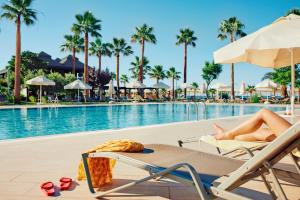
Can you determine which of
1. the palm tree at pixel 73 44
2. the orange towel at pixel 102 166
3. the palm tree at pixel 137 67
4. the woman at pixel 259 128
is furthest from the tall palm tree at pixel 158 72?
the orange towel at pixel 102 166

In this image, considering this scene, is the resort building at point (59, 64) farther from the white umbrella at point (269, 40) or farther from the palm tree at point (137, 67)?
the white umbrella at point (269, 40)

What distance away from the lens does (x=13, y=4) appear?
25.1 meters

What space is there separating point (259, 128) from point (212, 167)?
3.90 feet

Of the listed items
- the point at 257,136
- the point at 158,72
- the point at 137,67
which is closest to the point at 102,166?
the point at 257,136

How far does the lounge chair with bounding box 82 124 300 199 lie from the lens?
1.84 meters

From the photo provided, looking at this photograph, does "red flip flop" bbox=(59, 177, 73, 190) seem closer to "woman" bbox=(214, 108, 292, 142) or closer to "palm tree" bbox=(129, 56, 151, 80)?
"woman" bbox=(214, 108, 292, 142)

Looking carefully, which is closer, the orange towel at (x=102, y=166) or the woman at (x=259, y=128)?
the orange towel at (x=102, y=166)

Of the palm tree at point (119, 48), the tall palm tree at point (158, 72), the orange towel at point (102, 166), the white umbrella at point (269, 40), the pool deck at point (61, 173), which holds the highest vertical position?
the palm tree at point (119, 48)

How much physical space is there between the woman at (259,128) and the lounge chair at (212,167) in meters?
0.67

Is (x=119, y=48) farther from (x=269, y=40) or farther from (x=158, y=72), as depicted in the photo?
(x=269, y=40)

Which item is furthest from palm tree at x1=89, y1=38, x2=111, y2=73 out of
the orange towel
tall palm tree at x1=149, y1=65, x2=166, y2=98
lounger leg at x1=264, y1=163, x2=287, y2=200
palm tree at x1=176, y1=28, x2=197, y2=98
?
lounger leg at x1=264, y1=163, x2=287, y2=200

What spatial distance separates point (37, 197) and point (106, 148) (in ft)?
2.63

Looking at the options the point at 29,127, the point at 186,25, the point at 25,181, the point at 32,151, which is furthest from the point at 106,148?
the point at 186,25

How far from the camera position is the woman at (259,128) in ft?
10.3
